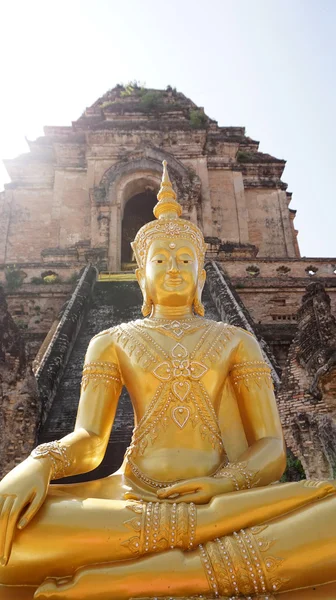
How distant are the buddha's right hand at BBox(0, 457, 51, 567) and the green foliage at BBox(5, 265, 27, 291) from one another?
31.2 ft

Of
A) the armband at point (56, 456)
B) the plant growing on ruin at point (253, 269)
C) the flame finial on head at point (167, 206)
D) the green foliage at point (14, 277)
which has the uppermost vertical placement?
the plant growing on ruin at point (253, 269)

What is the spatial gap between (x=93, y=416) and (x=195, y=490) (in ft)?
3.21

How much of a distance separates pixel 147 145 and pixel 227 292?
31.8ft

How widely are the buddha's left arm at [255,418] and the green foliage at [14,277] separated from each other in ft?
29.6

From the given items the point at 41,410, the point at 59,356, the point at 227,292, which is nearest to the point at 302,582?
the point at 41,410

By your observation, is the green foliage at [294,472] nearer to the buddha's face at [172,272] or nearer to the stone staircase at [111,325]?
the stone staircase at [111,325]

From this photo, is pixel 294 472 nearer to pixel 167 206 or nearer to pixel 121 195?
pixel 167 206

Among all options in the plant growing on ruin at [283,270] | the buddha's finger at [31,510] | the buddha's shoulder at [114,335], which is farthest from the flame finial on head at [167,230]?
the plant growing on ruin at [283,270]

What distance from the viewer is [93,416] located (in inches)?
140

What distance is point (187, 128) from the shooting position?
19.4m

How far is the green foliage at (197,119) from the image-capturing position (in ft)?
65.8

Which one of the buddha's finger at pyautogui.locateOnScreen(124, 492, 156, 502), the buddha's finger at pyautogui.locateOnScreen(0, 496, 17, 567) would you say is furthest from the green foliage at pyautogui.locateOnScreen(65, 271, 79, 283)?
the buddha's finger at pyautogui.locateOnScreen(0, 496, 17, 567)

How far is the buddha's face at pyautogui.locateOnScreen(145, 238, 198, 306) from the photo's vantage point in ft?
13.3

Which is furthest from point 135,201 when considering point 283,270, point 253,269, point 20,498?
point 20,498
